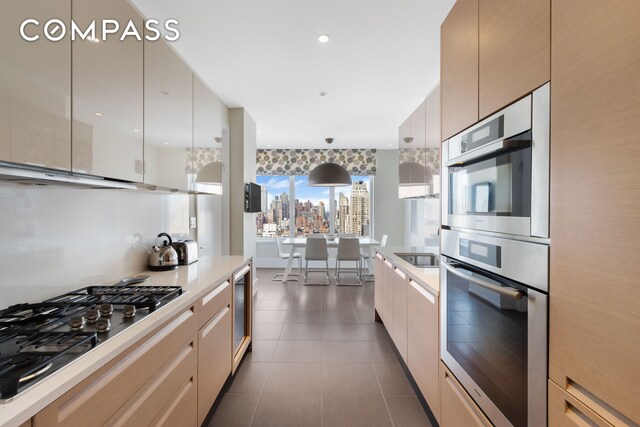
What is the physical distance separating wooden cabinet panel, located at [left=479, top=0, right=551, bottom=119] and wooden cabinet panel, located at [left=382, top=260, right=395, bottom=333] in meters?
1.90

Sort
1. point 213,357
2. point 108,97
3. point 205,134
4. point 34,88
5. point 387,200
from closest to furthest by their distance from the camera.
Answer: point 34,88, point 108,97, point 213,357, point 205,134, point 387,200

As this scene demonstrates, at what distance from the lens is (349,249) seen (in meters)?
5.61

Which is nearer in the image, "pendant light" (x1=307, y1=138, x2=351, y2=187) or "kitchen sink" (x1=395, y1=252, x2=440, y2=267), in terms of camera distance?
"kitchen sink" (x1=395, y1=252, x2=440, y2=267)

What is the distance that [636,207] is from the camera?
2.07 feet

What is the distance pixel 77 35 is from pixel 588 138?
1.70 meters

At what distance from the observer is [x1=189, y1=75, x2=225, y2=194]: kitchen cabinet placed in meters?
2.40

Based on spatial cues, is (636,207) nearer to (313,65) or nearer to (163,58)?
(163,58)

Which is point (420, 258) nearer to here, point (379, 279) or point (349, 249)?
point (379, 279)

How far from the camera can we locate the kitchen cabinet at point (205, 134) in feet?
7.89

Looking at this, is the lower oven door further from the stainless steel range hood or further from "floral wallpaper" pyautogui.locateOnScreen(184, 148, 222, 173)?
"floral wallpaper" pyautogui.locateOnScreen(184, 148, 222, 173)

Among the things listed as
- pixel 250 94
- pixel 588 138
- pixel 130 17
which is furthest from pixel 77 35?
pixel 250 94

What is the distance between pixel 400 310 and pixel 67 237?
2229mm

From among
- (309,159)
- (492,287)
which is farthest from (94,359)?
(309,159)

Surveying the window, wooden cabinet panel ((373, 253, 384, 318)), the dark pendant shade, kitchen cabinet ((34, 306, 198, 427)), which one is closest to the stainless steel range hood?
kitchen cabinet ((34, 306, 198, 427))
